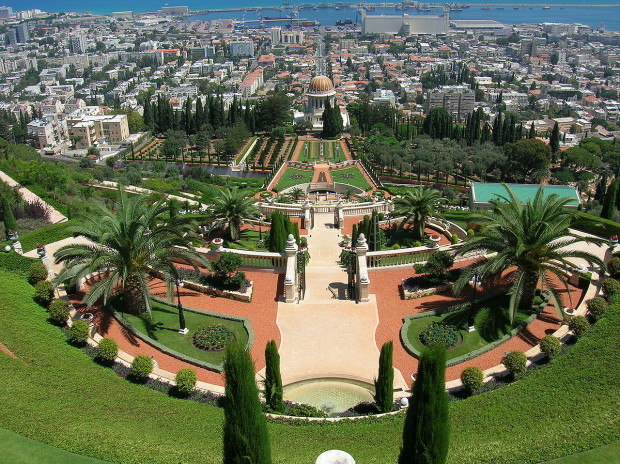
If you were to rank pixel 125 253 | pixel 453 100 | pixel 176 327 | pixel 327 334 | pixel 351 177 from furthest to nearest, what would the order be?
pixel 453 100
pixel 351 177
pixel 327 334
pixel 176 327
pixel 125 253

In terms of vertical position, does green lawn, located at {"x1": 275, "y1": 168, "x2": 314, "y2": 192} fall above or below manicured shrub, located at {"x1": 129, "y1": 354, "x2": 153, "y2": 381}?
below

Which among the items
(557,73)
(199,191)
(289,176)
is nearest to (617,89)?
(557,73)

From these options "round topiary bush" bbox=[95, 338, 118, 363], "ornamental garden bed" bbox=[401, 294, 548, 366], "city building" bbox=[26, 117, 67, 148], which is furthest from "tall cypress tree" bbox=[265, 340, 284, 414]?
"city building" bbox=[26, 117, 67, 148]

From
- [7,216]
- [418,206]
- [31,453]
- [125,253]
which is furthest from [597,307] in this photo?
[7,216]

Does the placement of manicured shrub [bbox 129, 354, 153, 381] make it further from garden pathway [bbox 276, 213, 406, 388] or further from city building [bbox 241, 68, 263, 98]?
city building [bbox 241, 68, 263, 98]

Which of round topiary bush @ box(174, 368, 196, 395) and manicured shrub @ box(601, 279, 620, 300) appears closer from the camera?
round topiary bush @ box(174, 368, 196, 395)

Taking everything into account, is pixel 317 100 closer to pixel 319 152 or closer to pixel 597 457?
pixel 319 152
